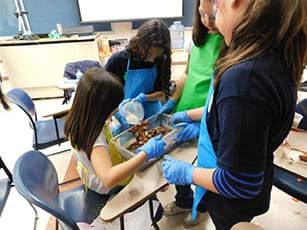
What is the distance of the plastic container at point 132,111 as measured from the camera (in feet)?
4.29

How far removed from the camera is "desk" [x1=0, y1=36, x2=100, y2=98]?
3.10 metres

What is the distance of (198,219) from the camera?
1.51 metres

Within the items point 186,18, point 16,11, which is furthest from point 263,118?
point 16,11

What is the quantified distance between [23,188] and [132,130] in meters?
0.54

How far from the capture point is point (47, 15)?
349 centimetres

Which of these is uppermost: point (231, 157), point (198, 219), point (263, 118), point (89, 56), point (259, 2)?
point (259, 2)

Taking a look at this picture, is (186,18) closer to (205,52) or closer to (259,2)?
(205,52)

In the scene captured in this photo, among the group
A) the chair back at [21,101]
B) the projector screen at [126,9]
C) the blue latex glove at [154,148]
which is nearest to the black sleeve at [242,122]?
the blue latex glove at [154,148]

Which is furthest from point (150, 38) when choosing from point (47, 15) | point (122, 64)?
point (47, 15)

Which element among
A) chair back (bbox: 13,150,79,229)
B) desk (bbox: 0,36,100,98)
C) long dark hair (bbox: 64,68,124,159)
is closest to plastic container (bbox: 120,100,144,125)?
long dark hair (bbox: 64,68,124,159)

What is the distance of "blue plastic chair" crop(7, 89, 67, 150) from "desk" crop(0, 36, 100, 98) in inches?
60.4

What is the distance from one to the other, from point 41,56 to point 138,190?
9.64ft

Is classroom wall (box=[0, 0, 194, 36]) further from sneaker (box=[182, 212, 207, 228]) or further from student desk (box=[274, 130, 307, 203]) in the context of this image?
sneaker (box=[182, 212, 207, 228])

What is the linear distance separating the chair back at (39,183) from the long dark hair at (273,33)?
0.60m
